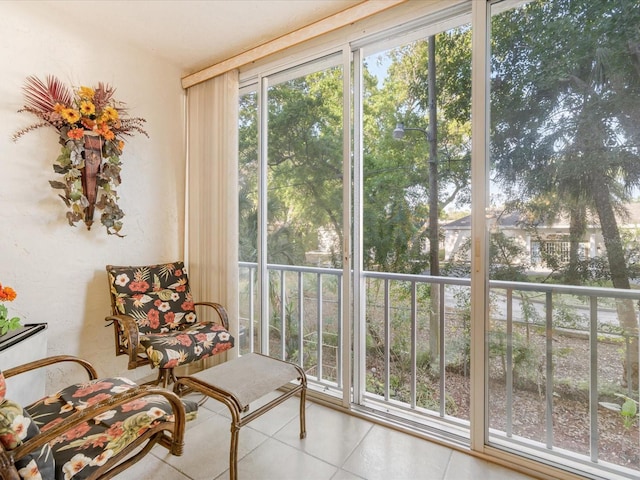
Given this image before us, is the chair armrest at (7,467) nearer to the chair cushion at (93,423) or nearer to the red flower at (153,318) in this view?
the chair cushion at (93,423)

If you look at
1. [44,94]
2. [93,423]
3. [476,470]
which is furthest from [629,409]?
[44,94]

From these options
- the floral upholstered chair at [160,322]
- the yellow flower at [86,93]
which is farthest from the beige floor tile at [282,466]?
the yellow flower at [86,93]

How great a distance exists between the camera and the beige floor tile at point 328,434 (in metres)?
1.70

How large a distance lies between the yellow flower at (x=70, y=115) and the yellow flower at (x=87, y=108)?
0.04m

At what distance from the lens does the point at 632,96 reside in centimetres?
138

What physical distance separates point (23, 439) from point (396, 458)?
5.25 ft

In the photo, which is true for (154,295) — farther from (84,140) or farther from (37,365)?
(84,140)

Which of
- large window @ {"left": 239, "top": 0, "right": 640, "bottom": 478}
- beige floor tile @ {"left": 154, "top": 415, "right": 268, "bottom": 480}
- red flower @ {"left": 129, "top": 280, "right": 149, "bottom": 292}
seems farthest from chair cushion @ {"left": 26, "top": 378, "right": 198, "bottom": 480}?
large window @ {"left": 239, "top": 0, "right": 640, "bottom": 478}

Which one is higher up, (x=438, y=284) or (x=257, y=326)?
(x=438, y=284)

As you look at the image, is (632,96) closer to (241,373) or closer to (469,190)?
(469,190)

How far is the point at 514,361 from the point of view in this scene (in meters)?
1.70

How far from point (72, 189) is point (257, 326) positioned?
1.65 meters

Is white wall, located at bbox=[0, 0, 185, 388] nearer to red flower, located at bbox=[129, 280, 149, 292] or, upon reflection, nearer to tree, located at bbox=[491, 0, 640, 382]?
red flower, located at bbox=[129, 280, 149, 292]

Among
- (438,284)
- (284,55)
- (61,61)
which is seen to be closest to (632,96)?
(438,284)
